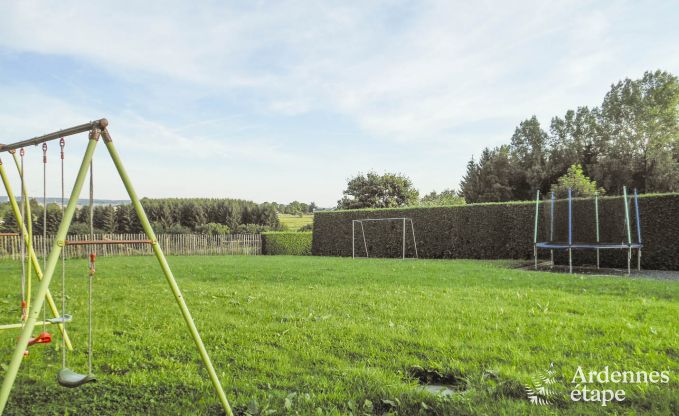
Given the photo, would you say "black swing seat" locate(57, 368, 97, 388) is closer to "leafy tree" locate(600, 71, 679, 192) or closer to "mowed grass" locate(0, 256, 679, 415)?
"mowed grass" locate(0, 256, 679, 415)

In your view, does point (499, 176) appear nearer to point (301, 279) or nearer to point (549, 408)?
point (301, 279)

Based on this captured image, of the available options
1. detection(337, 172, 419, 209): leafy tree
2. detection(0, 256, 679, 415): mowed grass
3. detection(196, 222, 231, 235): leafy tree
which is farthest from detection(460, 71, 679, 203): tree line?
detection(0, 256, 679, 415): mowed grass

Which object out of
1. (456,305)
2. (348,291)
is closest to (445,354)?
(456,305)

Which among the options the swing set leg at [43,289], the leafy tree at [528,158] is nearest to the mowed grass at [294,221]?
the leafy tree at [528,158]

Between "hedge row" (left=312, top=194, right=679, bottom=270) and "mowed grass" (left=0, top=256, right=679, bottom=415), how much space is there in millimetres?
6013

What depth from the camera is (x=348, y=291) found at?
23.0ft

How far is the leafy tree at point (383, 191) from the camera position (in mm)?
31953

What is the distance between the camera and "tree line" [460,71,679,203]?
38.7 meters

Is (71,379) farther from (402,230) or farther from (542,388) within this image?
(402,230)

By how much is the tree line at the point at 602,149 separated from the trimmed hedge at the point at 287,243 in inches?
1029

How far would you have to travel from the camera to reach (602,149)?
42875 mm

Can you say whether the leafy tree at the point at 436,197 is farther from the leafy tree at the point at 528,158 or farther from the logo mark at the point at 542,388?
the logo mark at the point at 542,388

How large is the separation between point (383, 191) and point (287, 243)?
429 inches

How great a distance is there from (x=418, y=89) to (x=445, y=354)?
45.5 feet
